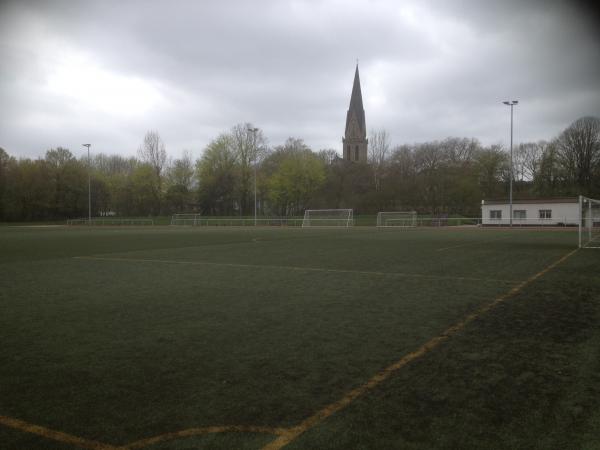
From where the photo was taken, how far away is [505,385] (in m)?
3.70

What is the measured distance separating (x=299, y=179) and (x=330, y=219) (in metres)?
18.5

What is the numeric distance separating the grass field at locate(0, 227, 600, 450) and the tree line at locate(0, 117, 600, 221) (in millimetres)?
48902

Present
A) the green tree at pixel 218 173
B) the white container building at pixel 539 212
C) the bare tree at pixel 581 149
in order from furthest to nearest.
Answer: the green tree at pixel 218 173 < the bare tree at pixel 581 149 < the white container building at pixel 539 212

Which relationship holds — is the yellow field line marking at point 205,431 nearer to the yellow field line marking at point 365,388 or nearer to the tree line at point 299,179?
the yellow field line marking at point 365,388

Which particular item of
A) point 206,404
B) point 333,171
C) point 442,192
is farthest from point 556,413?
point 333,171

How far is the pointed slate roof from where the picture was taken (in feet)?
317

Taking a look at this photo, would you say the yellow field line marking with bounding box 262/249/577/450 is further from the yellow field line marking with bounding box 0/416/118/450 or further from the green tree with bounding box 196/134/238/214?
the green tree with bounding box 196/134/238/214

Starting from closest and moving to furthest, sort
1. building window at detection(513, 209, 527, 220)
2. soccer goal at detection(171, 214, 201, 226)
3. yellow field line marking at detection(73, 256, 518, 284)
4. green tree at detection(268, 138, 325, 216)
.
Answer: yellow field line marking at detection(73, 256, 518, 284) → building window at detection(513, 209, 527, 220) → soccer goal at detection(171, 214, 201, 226) → green tree at detection(268, 138, 325, 216)

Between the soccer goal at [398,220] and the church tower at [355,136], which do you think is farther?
the church tower at [355,136]

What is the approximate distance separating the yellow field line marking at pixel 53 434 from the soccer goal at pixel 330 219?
4177 cm

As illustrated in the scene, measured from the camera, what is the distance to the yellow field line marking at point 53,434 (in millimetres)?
2771

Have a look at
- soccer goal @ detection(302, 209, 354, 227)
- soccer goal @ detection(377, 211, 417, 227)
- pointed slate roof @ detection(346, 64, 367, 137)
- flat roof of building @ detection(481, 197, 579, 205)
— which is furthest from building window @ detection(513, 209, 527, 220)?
pointed slate roof @ detection(346, 64, 367, 137)

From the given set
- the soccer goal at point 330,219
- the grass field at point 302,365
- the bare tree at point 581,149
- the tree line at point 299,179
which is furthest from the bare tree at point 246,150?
the grass field at point 302,365

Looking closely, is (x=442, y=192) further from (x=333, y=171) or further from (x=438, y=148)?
(x=333, y=171)
